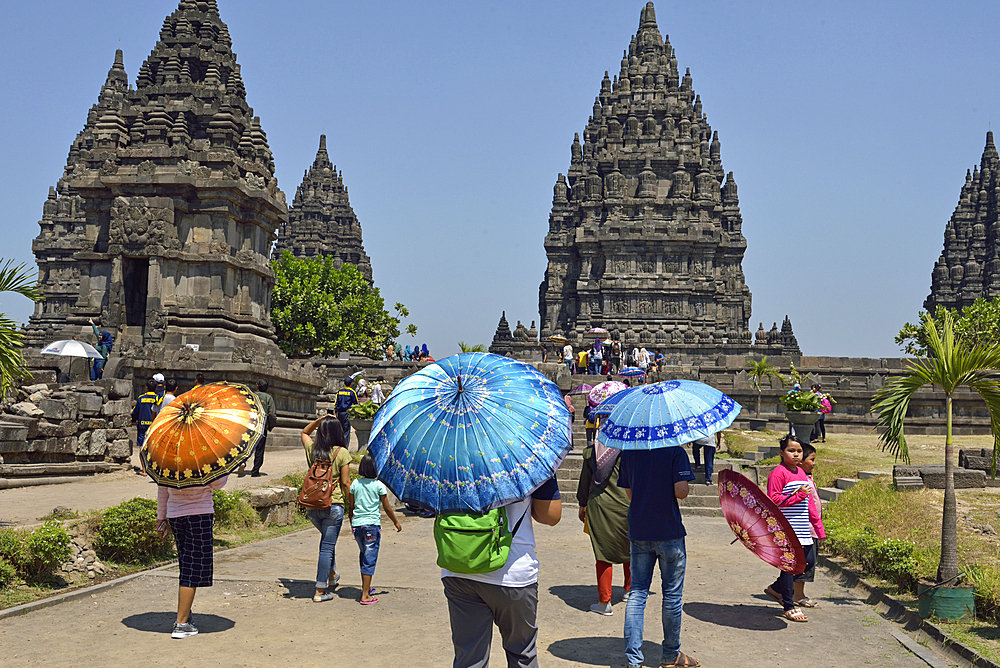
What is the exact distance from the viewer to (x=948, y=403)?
25.6 ft

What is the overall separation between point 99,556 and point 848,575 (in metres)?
7.42

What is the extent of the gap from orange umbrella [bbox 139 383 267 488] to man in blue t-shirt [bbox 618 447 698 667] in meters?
2.67

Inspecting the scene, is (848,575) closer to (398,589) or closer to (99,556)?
(398,589)

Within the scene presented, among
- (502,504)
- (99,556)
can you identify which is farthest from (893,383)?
(99,556)

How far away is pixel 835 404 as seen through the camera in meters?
26.5

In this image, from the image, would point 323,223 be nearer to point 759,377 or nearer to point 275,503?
point 759,377

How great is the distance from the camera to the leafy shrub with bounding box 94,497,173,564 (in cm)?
844

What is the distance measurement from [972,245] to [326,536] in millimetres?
63526

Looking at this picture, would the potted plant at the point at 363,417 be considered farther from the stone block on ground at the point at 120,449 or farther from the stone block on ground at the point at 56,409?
the stone block on ground at the point at 56,409

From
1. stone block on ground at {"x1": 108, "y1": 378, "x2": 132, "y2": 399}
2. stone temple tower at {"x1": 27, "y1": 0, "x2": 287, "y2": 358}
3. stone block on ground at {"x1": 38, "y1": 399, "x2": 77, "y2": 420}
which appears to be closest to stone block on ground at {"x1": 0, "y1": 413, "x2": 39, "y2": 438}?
stone block on ground at {"x1": 38, "y1": 399, "x2": 77, "y2": 420}

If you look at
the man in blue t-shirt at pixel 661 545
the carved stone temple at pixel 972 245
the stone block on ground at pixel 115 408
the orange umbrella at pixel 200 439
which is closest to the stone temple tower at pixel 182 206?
the stone block on ground at pixel 115 408

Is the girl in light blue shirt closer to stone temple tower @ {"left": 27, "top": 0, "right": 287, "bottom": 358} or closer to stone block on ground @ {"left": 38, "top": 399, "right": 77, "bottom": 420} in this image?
stone block on ground @ {"left": 38, "top": 399, "right": 77, "bottom": 420}

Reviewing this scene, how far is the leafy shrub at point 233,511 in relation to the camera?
10.2m

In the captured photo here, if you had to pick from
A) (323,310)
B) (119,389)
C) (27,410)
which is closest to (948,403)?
(27,410)
